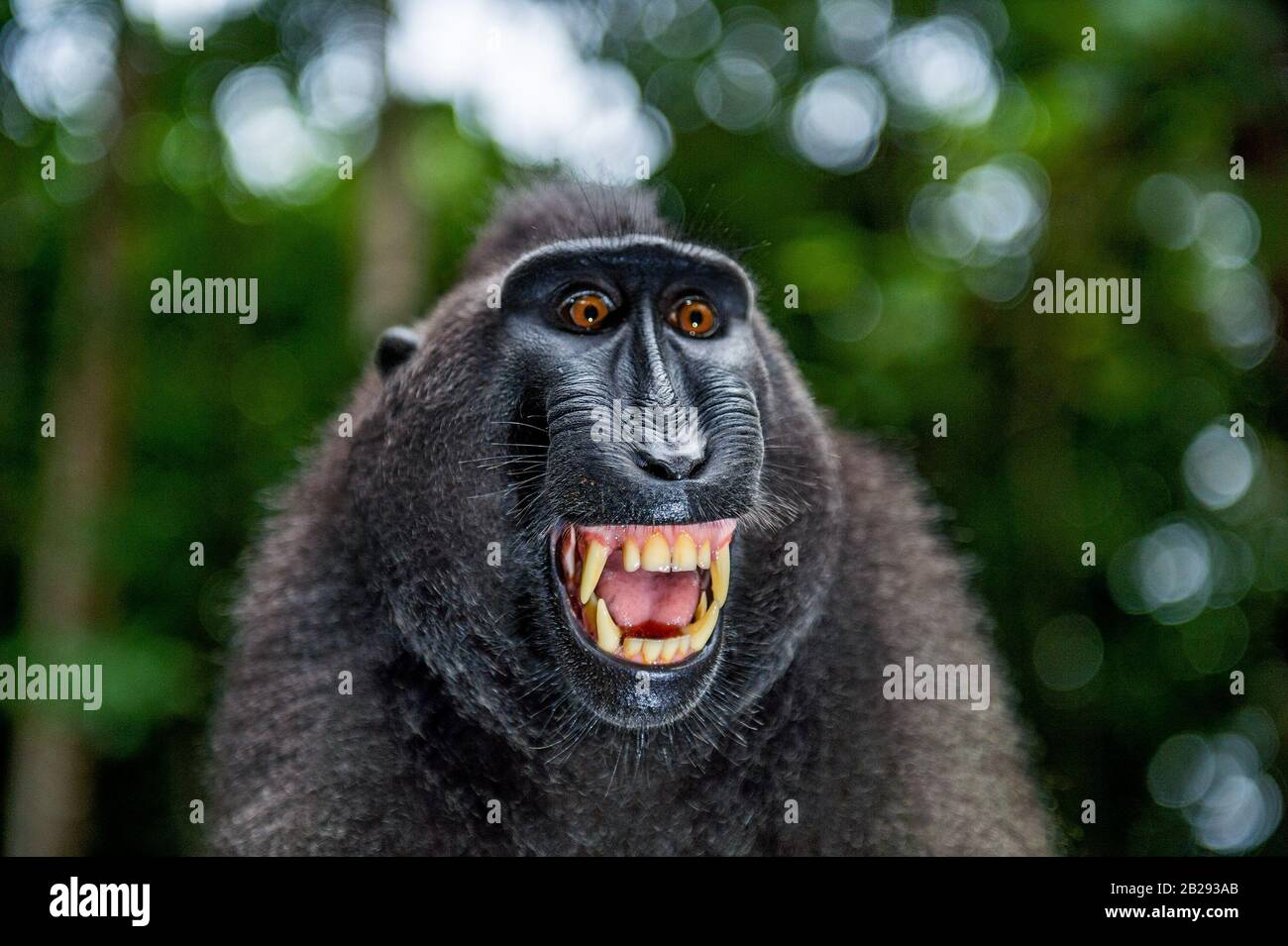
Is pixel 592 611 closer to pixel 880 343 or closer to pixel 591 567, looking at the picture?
pixel 591 567

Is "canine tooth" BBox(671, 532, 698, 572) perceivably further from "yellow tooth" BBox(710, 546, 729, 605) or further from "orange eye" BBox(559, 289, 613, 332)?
"orange eye" BBox(559, 289, 613, 332)

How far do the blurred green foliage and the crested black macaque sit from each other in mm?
3631

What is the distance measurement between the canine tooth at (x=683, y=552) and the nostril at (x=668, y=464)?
0.25 m

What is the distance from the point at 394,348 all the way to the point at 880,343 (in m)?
5.33

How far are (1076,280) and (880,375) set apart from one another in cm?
195

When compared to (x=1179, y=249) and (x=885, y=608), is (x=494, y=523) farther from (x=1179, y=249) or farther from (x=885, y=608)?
(x=1179, y=249)

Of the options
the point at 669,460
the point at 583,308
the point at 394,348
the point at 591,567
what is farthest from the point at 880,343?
the point at 669,460

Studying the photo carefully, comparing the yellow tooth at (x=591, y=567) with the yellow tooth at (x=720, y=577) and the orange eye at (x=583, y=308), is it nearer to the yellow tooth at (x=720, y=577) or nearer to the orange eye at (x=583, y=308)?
the yellow tooth at (x=720, y=577)

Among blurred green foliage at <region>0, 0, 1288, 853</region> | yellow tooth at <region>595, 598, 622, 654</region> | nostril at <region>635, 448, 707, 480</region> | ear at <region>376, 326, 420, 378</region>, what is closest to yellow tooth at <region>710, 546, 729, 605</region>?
yellow tooth at <region>595, 598, 622, 654</region>

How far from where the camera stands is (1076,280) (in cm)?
933

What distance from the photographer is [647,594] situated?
11.8 ft

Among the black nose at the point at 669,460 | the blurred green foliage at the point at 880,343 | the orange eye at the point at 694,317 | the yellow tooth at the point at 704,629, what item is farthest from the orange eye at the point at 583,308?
the blurred green foliage at the point at 880,343

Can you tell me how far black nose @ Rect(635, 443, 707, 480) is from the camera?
3.19 metres

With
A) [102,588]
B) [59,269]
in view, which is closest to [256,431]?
[59,269]
